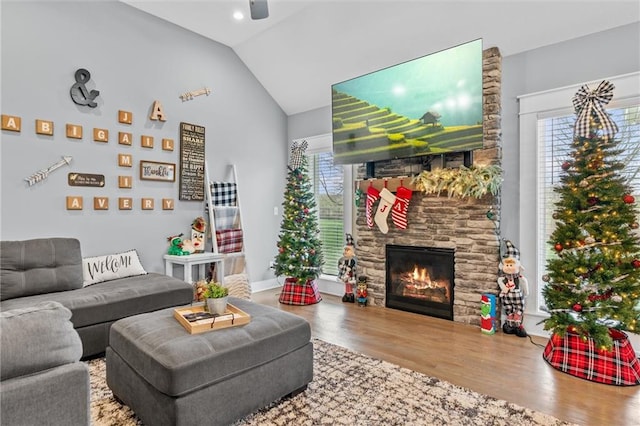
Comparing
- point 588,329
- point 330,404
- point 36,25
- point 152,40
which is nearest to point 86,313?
point 330,404

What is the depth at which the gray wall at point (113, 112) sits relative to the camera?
3.21 metres

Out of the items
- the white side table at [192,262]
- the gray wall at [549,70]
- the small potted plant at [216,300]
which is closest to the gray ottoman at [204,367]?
the small potted plant at [216,300]

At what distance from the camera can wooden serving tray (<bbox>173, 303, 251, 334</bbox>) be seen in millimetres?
Result: 1968

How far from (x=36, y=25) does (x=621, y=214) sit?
16.9 feet

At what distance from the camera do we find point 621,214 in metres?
2.47

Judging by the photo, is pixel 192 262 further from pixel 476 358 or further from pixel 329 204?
pixel 476 358

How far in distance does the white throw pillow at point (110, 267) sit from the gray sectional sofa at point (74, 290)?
75mm

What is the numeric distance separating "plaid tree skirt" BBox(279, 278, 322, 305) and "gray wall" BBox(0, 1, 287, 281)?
878 millimetres

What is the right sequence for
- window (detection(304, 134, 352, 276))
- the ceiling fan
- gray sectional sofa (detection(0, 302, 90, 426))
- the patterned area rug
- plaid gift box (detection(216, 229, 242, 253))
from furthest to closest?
1. window (detection(304, 134, 352, 276))
2. plaid gift box (detection(216, 229, 242, 253))
3. the ceiling fan
4. the patterned area rug
5. gray sectional sofa (detection(0, 302, 90, 426))

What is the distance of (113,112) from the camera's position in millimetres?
3791

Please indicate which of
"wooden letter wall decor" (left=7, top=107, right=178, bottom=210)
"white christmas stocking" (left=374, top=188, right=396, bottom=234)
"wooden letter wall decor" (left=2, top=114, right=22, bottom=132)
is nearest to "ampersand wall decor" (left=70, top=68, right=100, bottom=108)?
"wooden letter wall decor" (left=7, top=107, right=178, bottom=210)

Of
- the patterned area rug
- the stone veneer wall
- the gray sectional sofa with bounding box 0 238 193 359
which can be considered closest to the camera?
the patterned area rug

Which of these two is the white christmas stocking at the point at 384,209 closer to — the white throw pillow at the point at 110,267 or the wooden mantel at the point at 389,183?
the wooden mantel at the point at 389,183

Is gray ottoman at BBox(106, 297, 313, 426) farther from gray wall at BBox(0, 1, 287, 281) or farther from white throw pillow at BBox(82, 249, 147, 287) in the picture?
gray wall at BBox(0, 1, 287, 281)
